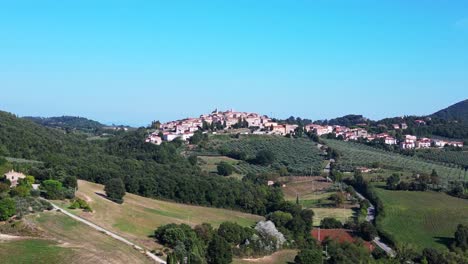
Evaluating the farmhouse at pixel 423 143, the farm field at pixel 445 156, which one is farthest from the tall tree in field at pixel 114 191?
the farmhouse at pixel 423 143

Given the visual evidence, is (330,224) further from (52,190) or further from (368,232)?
(52,190)

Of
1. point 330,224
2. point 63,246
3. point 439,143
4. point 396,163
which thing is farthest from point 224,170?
point 439,143

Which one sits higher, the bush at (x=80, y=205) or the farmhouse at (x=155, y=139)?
the farmhouse at (x=155, y=139)

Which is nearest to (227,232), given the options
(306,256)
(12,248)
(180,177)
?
(306,256)

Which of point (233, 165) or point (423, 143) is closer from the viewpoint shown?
point (233, 165)

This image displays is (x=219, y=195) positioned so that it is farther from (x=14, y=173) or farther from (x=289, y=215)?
(x=14, y=173)

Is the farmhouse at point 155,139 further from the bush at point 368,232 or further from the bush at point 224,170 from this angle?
the bush at point 368,232
